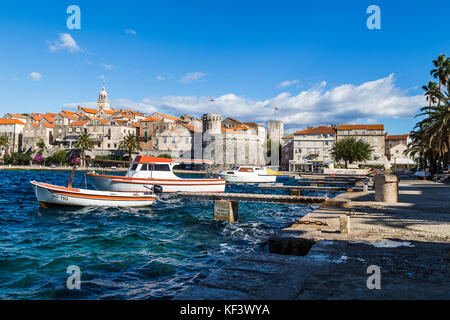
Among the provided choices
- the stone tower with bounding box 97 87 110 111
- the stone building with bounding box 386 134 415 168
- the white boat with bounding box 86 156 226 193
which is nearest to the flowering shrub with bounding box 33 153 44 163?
the stone tower with bounding box 97 87 110 111

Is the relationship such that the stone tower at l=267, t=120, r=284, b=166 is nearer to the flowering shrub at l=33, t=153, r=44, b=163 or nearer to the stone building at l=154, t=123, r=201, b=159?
the stone building at l=154, t=123, r=201, b=159

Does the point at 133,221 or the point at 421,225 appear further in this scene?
the point at 133,221

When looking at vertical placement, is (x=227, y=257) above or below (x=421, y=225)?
below

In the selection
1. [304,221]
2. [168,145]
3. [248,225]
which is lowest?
[248,225]

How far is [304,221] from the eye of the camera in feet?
36.4

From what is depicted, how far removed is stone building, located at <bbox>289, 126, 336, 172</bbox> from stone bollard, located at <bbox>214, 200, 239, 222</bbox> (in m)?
75.0

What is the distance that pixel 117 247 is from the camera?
450 inches

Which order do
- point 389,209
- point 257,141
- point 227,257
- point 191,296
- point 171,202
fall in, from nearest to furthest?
point 191,296
point 227,257
point 389,209
point 171,202
point 257,141

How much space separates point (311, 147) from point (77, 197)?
79.3 metres

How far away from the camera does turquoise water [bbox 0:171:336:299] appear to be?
7.62 m

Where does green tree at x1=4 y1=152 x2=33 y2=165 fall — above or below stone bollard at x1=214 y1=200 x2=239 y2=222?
above

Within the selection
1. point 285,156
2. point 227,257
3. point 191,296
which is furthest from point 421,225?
point 285,156

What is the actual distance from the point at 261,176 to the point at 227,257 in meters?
43.9

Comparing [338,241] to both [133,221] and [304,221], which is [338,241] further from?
[133,221]
